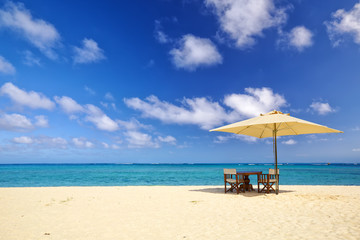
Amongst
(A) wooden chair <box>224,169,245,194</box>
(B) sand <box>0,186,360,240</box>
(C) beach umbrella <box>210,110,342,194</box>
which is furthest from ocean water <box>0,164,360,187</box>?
(B) sand <box>0,186,360,240</box>

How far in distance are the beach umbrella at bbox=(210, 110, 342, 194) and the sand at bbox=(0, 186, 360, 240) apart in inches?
103

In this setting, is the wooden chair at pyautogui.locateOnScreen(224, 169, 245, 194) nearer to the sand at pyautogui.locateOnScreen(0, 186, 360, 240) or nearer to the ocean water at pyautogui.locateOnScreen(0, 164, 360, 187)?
the sand at pyautogui.locateOnScreen(0, 186, 360, 240)

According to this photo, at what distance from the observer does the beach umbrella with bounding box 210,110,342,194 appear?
8.48 meters

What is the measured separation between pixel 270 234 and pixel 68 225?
14.7ft

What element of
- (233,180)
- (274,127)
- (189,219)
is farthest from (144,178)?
(189,219)

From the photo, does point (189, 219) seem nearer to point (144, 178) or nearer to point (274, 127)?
point (274, 127)

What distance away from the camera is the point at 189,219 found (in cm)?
585

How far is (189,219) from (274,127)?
18.5 feet

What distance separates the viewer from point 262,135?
11.0m

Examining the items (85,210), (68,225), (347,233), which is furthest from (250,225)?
(85,210)

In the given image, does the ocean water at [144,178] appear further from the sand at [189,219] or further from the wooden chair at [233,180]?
the sand at [189,219]

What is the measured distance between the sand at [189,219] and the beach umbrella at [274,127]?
2619mm

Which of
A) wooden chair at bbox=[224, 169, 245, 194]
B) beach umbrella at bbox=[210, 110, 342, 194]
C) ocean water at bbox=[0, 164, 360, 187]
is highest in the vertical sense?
beach umbrella at bbox=[210, 110, 342, 194]

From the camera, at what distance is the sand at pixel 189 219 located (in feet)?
15.2
